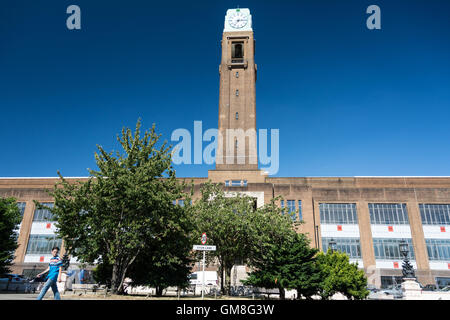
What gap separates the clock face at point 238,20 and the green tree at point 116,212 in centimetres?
4706

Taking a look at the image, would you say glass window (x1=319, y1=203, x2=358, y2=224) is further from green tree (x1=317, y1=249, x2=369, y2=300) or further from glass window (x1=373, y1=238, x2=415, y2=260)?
green tree (x1=317, y1=249, x2=369, y2=300)

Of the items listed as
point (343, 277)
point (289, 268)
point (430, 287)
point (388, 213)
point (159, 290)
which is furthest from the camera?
point (388, 213)

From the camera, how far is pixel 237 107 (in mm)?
52000

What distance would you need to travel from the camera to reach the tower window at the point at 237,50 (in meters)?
56.3

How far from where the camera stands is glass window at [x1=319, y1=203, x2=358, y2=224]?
46.0 meters

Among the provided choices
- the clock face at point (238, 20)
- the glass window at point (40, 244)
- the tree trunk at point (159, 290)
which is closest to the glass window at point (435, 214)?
the tree trunk at point (159, 290)

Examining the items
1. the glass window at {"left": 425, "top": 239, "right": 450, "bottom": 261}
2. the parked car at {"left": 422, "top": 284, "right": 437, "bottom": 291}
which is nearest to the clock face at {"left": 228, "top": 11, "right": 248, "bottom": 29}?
the glass window at {"left": 425, "top": 239, "right": 450, "bottom": 261}

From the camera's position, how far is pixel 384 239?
44.2 meters

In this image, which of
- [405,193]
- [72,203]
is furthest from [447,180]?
[72,203]

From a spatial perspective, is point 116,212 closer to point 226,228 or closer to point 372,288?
point 226,228

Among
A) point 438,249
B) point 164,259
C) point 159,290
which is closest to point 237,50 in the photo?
point 438,249

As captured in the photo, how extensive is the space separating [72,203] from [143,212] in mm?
4088

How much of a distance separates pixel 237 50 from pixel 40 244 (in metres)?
47.4

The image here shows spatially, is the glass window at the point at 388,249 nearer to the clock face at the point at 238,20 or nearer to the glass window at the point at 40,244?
the clock face at the point at 238,20
